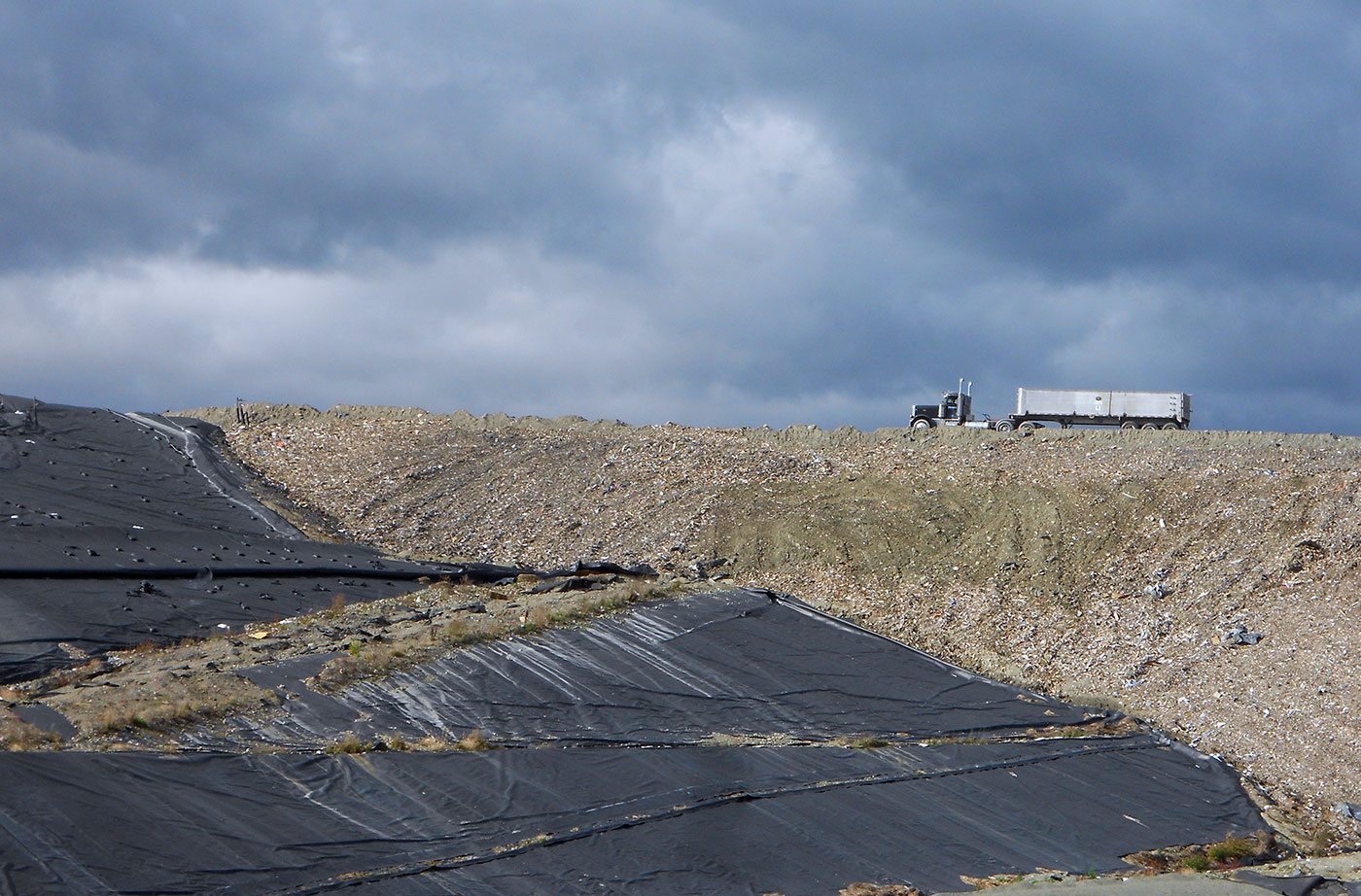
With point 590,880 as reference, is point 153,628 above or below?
above

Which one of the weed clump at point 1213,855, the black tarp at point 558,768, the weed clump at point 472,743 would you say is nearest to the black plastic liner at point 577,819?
the black tarp at point 558,768

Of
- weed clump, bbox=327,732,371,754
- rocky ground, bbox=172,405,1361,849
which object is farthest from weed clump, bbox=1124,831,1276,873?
weed clump, bbox=327,732,371,754

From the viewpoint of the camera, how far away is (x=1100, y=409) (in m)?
27.8

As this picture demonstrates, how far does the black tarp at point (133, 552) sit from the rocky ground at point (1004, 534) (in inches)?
96.4

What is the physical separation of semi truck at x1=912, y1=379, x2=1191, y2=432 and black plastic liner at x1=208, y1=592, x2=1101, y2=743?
12720 millimetres

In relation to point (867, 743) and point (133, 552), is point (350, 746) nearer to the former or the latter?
point (867, 743)

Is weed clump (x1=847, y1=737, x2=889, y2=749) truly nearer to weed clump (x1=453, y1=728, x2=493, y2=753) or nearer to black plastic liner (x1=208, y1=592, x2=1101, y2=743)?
black plastic liner (x1=208, y1=592, x2=1101, y2=743)

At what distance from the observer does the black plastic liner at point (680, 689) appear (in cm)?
1032

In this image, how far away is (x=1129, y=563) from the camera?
18.0 metres

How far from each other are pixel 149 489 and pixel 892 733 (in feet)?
48.7

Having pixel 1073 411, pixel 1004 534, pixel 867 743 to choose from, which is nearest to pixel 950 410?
pixel 1073 411

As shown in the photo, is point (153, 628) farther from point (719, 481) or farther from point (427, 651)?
point (719, 481)

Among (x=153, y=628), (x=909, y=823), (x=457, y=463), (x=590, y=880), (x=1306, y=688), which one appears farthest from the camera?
(x=457, y=463)

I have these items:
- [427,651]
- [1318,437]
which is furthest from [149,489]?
[1318,437]
